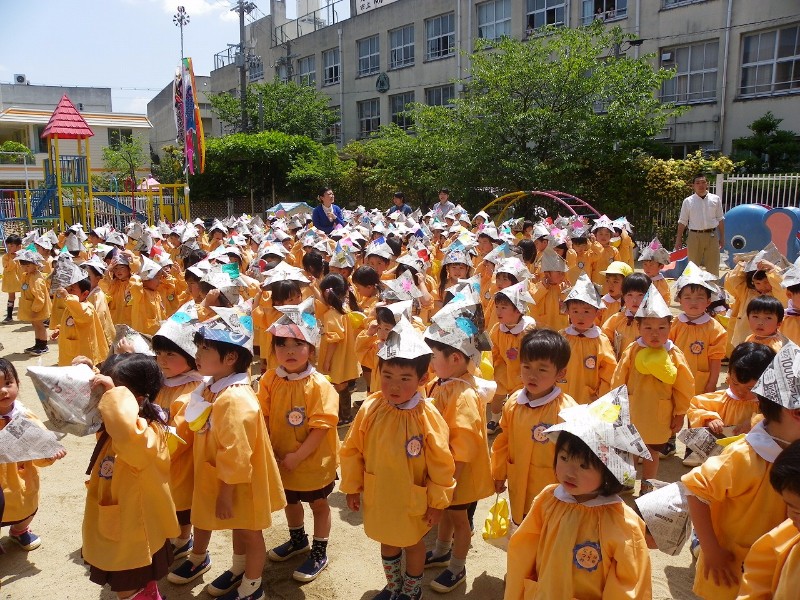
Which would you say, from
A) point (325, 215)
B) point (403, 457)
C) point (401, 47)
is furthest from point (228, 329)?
point (401, 47)

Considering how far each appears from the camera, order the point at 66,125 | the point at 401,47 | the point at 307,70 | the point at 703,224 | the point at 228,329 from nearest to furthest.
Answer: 1. the point at 228,329
2. the point at 703,224
3. the point at 66,125
4. the point at 401,47
5. the point at 307,70

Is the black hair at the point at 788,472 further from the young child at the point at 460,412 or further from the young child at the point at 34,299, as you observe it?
the young child at the point at 34,299

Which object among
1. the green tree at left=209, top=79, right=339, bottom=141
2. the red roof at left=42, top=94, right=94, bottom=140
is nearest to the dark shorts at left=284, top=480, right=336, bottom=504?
the red roof at left=42, top=94, right=94, bottom=140

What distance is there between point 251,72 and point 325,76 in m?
8.87

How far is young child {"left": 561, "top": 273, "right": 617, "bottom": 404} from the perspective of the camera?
4.50 meters

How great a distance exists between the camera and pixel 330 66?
3362 cm

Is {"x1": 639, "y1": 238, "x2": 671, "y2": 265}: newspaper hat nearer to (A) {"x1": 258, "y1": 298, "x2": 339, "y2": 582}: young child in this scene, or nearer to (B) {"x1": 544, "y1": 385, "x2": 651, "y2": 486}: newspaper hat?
(A) {"x1": 258, "y1": 298, "x2": 339, "y2": 582}: young child

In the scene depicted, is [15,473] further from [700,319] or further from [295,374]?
[700,319]

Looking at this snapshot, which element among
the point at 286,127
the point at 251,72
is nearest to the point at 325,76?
the point at 286,127

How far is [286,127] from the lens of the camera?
3228 cm

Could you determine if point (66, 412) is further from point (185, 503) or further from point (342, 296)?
point (342, 296)

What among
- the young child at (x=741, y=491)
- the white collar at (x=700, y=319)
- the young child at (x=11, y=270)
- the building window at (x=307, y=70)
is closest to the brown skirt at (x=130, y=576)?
the young child at (x=741, y=491)

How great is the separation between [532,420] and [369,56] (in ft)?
100

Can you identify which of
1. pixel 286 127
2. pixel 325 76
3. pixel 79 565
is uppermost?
pixel 325 76
